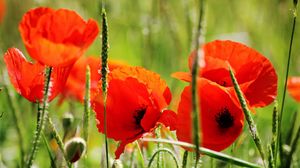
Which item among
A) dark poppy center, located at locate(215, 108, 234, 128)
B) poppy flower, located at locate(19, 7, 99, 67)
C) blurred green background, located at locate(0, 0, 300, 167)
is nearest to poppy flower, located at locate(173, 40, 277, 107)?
dark poppy center, located at locate(215, 108, 234, 128)

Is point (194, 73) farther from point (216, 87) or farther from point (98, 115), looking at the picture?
point (98, 115)

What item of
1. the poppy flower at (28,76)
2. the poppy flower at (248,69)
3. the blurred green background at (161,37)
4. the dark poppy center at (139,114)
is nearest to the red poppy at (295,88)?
the blurred green background at (161,37)

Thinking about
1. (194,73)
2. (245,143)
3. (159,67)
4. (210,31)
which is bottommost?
(194,73)

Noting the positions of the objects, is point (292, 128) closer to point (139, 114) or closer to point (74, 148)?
point (139, 114)

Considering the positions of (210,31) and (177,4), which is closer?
(210,31)

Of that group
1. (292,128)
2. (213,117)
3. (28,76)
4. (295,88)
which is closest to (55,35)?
(28,76)

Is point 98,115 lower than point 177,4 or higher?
lower

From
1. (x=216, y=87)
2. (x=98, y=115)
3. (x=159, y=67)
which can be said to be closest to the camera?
(x=216, y=87)

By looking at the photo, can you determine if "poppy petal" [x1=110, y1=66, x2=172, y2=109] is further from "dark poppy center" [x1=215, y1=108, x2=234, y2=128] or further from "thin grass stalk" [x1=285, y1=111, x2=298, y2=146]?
"thin grass stalk" [x1=285, y1=111, x2=298, y2=146]

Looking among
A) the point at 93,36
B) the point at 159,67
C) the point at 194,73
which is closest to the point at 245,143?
the point at 93,36
